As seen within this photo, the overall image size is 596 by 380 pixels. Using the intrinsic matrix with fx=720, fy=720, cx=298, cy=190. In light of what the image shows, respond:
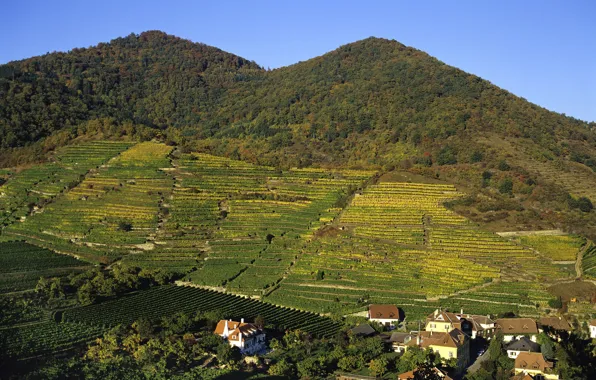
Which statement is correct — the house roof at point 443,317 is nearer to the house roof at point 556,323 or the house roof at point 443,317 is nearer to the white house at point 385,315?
the white house at point 385,315

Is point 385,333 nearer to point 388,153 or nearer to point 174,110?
point 388,153

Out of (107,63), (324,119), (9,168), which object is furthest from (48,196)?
(107,63)

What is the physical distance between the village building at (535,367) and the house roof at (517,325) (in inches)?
169

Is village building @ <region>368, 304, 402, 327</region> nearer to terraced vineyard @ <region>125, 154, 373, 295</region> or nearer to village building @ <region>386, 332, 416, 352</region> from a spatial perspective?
village building @ <region>386, 332, 416, 352</region>

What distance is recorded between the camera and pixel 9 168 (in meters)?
65.8

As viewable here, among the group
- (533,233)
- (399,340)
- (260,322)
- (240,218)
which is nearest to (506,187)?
(533,233)

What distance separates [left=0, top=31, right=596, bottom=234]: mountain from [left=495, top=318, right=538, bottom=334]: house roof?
12.7 m

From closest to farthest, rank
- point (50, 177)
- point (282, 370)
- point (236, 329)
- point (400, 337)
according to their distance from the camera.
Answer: point (282, 370) < point (236, 329) < point (400, 337) < point (50, 177)

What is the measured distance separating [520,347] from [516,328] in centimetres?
261

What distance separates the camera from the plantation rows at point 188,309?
1551 inches

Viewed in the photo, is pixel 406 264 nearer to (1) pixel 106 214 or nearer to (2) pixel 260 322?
(2) pixel 260 322

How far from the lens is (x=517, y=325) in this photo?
1575 inches

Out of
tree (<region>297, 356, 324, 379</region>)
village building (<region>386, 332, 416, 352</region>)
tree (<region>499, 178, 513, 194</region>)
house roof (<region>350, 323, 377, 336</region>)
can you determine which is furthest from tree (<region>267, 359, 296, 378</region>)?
tree (<region>499, 178, 513, 194</region>)

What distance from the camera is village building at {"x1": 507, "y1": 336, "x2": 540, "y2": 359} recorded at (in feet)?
122
